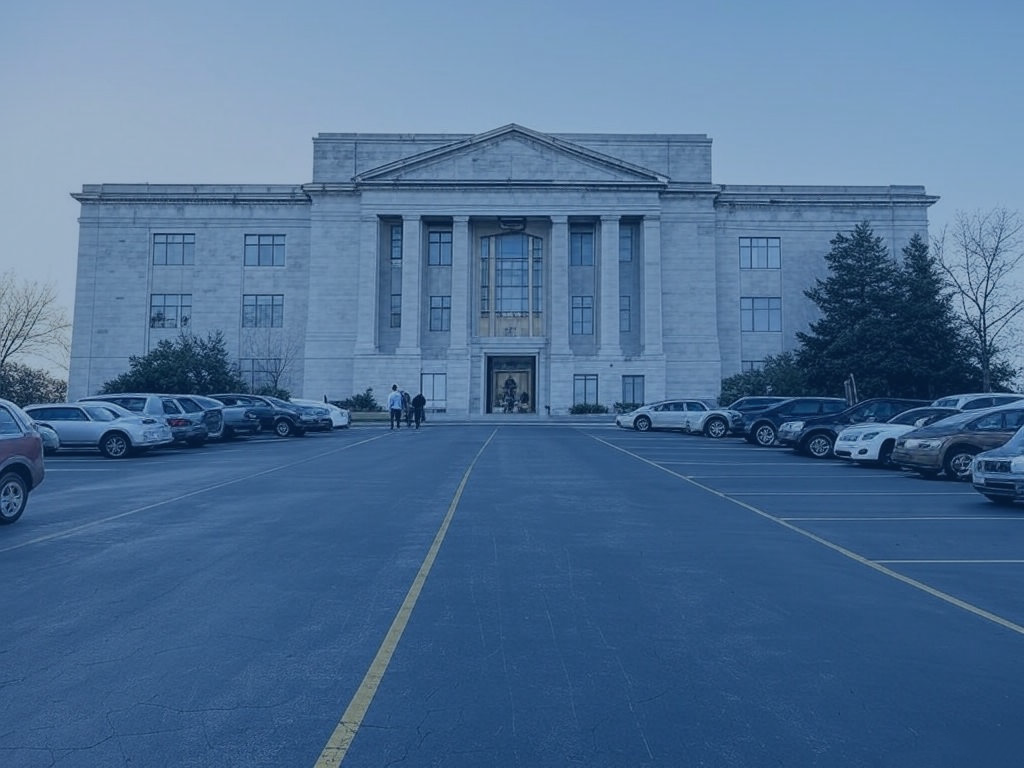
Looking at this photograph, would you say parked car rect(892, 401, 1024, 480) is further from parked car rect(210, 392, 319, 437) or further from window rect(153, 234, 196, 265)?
window rect(153, 234, 196, 265)

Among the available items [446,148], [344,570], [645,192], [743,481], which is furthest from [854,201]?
[344,570]

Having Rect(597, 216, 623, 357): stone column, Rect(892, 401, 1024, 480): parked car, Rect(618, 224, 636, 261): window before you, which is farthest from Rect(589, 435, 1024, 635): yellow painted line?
Rect(618, 224, 636, 261): window

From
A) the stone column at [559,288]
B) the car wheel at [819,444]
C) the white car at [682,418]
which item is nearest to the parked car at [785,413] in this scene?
A: the car wheel at [819,444]

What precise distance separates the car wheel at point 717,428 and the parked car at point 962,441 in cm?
1742

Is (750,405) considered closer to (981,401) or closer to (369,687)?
(981,401)

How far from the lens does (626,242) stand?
2438 inches

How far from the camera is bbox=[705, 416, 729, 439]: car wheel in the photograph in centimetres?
3519

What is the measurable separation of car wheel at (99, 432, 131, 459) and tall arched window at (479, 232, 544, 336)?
3954cm

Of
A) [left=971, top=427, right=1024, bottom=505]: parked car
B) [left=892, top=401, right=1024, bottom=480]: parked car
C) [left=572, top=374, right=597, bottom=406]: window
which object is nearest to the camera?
[left=971, top=427, right=1024, bottom=505]: parked car

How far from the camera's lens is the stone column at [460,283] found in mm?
58969

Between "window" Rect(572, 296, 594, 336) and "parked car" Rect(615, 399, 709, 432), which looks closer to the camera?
"parked car" Rect(615, 399, 709, 432)

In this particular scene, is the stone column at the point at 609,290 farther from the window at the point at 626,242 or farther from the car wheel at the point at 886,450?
the car wheel at the point at 886,450

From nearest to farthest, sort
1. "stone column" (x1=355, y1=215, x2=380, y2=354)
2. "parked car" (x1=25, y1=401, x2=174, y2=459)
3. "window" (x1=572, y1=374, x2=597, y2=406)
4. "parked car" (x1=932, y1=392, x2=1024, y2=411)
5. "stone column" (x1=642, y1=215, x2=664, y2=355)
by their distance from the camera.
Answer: "parked car" (x1=932, y1=392, x2=1024, y2=411) → "parked car" (x1=25, y1=401, x2=174, y2=459) → "window" (x1=572, y1=374, x2=597, y2=406) → "stone column" (x1=642, y1=215, x2=664, y2=355) → "stone column" (x1=355, y1=215, x2=380, y2=354)

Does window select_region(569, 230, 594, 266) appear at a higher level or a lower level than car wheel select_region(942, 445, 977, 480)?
higher
